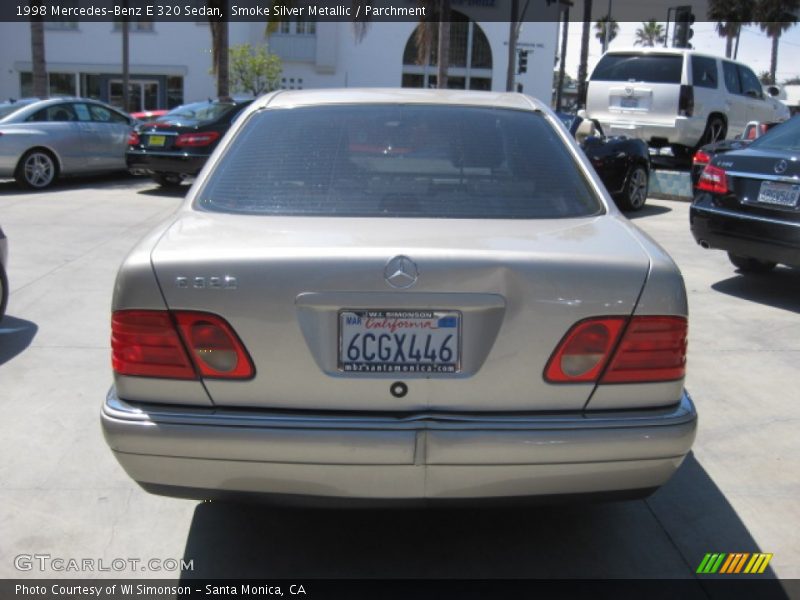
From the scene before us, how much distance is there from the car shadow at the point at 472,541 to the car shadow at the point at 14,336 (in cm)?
244

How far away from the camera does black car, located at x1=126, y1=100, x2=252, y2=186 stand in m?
12.9

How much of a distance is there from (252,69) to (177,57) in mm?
5158

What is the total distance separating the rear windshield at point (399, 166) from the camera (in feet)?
10.3

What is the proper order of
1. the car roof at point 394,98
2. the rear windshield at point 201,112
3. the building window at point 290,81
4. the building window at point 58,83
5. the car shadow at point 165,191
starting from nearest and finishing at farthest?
the car roof at point 394,98
the car shadow at point 165,191
the rear windshield at point 201,112
the building window at point 58,83
the building window at point 290,81

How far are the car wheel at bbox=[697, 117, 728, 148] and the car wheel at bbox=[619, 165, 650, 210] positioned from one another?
13.1ft

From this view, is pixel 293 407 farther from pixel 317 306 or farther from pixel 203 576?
pixel 203 576

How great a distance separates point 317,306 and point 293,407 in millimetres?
317

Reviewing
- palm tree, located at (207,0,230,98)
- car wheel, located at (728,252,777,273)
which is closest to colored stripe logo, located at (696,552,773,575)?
car wheel, located at (728,252,777,273)

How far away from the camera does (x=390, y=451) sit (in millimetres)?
2555

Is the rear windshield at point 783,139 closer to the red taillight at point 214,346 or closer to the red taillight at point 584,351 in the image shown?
the red taillight at point 584,351

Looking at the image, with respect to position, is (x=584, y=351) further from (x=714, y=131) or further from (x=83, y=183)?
(x=714, y=131)

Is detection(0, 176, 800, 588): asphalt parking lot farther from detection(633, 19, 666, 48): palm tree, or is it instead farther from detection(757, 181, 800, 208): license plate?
detection(633, 19, 666, 48): palm tree

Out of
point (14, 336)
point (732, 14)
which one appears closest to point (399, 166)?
point (14, 336)

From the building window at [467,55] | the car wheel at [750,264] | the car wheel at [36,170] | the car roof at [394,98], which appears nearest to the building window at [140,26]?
the building window at [467,55]
